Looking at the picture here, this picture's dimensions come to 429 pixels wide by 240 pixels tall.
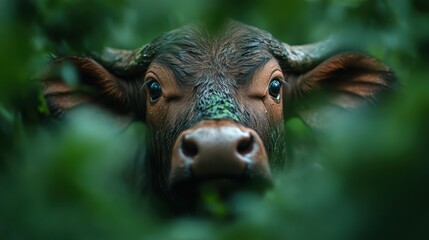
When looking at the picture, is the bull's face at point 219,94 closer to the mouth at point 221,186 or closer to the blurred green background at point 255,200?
the mouth at point 221,186

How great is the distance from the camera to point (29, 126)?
4926mm

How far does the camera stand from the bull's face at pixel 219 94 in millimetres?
5344

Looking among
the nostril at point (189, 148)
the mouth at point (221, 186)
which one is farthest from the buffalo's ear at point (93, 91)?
the nostril at point (189, 148)

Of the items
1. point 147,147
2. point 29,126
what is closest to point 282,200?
point 29,126

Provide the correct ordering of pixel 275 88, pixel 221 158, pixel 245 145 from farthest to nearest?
pixel 275 88
pixel 245 145
pixel 221 158

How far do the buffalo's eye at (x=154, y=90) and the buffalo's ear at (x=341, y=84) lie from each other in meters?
1.39

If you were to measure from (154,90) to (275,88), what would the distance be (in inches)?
42.0

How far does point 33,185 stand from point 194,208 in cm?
458

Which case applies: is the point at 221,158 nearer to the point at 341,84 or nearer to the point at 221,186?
the point at 221,186

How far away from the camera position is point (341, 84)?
7.90 meters

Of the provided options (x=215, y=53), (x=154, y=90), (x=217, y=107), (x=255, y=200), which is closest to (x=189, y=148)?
(x=217, y=107)

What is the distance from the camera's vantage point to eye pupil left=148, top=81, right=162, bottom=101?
6832 millimetres

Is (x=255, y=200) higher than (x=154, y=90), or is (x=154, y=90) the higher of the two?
(x=154, y=90)

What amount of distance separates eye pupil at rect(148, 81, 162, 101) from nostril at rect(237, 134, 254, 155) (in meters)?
1.64
